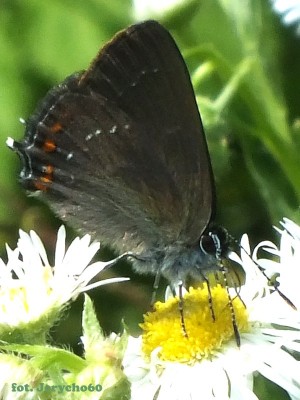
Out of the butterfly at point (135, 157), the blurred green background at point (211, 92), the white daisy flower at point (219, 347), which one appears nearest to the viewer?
the white daisy flower at point (219, 347)

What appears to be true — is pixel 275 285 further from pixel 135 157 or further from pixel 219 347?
pixel 135 157

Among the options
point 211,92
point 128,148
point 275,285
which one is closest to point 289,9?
point 211,92

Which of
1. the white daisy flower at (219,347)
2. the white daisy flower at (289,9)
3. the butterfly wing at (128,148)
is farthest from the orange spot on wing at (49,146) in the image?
the white daisy flower at (289,9)

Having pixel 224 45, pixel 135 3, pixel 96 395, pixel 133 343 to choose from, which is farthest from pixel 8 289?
pixel 224 45

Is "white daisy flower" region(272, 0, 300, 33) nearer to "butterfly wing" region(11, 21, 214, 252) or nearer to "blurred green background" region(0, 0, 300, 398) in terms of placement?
"blurred green background" region(0, 0, 300, 398)

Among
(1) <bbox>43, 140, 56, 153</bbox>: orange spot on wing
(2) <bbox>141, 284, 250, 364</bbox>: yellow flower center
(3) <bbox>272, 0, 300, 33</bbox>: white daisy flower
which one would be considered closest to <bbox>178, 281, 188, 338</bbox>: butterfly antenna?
(2) <bbox>141, 284, 250, 364</bbox>: yellow flower center

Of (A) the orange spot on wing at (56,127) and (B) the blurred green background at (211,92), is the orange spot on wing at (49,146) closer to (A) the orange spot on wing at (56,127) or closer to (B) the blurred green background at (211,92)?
(A) the orange spot on wing at (56,127)
